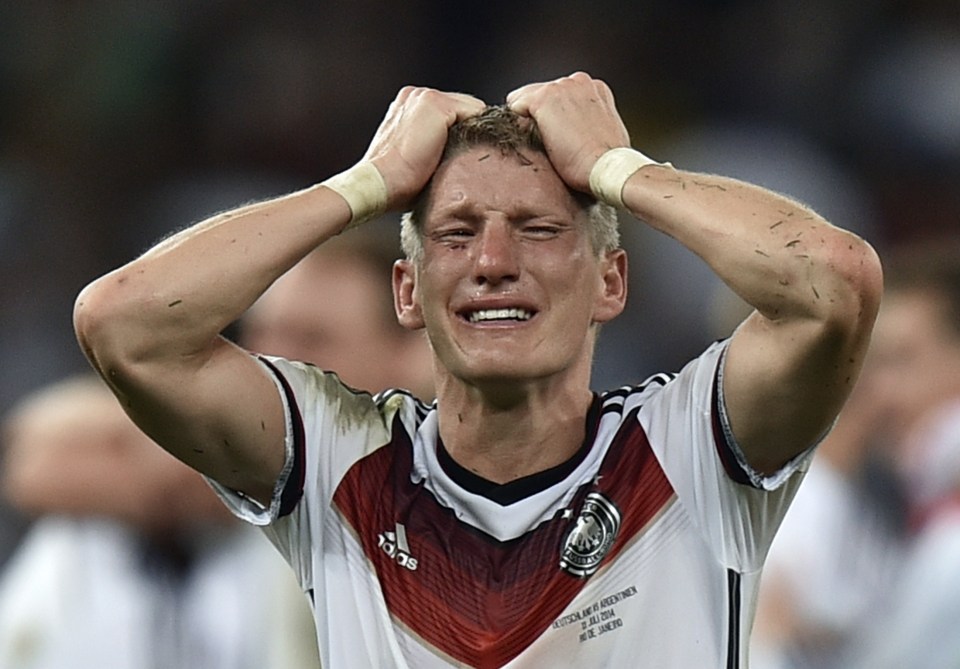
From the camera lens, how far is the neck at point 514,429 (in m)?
3.91

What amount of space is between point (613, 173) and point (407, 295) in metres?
0.50

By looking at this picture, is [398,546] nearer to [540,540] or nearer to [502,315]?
[540,540]

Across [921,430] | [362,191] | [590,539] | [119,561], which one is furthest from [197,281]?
[921,430]

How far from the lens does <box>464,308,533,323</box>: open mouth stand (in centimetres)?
374

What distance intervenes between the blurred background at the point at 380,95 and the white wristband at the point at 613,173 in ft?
26.2

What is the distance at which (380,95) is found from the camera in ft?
42.8

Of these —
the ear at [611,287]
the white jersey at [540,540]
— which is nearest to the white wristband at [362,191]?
the white jersey at [540,540]

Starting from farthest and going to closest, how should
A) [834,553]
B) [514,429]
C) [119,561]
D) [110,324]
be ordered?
1. [834,553]
2. [119,561]
3. [514,429]
4. [110,324]

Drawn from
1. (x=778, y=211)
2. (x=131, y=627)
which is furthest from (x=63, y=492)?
(x=778, y=211)

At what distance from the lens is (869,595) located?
25.3 feet

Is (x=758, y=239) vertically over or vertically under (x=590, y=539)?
over

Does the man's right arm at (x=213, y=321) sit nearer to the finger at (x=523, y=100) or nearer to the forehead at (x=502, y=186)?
the forehead at (x=502, y=186)

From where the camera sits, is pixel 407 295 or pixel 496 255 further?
pixel 407 295

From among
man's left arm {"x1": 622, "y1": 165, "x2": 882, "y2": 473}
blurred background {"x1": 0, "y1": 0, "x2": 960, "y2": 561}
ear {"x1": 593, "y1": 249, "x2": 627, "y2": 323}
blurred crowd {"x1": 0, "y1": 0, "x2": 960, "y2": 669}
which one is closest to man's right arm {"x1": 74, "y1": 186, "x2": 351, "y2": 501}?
ear {"x1": 593, "y1": 249, "x2": 627, "y2": 323}
